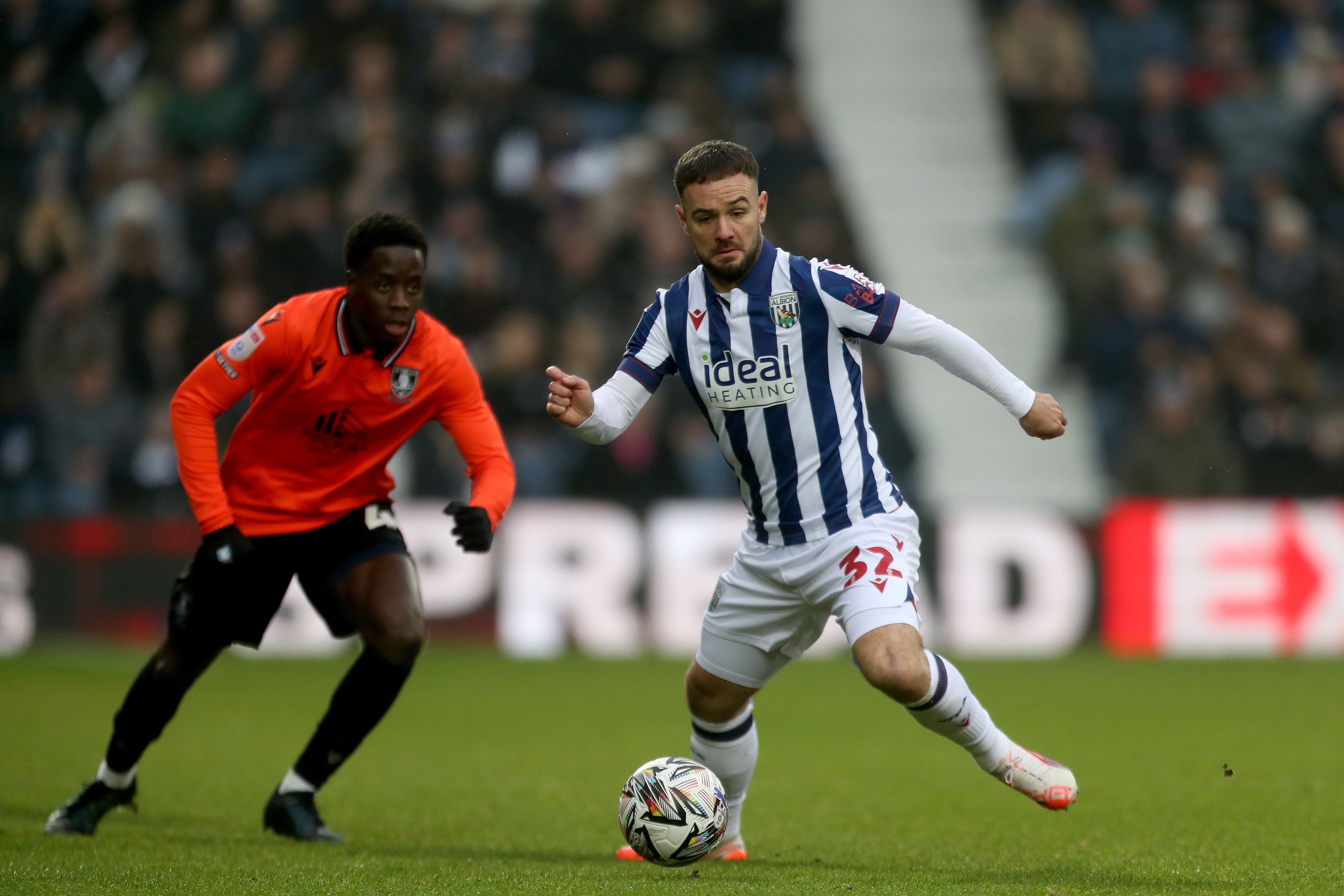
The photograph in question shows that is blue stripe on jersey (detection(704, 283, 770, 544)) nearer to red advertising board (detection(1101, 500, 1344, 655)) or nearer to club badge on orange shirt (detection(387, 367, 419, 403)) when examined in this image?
club badge on orange shirt (detection(387, 367, 419, 403))

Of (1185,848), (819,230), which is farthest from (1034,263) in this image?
(1185,848)

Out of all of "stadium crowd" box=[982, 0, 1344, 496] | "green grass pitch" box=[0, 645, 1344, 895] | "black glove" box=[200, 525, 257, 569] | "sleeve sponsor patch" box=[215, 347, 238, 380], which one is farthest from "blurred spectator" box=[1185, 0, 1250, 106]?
"black glove" box=[200, 525, 257, 569]

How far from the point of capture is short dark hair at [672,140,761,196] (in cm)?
500

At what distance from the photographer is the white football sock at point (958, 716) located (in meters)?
4.89

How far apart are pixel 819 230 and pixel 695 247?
34.0ft

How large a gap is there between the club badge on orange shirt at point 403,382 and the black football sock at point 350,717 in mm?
870

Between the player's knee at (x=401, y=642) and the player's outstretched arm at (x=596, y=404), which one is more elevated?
the player's outstretched arm at (x=596, y=404)

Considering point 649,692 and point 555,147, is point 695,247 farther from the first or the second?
point 555,147

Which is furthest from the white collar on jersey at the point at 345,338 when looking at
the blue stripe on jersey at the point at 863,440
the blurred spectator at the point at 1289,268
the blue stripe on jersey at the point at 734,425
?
the blurred spectator at the point at 1289,268

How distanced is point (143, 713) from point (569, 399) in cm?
200

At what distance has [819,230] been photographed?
604 inches

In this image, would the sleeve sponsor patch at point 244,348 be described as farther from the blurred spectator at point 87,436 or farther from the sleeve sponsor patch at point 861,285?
the blurred spectator at point 87,436

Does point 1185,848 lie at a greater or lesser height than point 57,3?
lesser

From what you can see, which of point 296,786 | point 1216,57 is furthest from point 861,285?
point 1216,57
